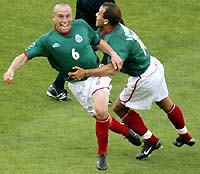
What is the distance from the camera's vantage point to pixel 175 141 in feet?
38.9

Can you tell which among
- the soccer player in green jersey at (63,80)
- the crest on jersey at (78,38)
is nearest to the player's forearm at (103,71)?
the crest on jersey at (78,38)

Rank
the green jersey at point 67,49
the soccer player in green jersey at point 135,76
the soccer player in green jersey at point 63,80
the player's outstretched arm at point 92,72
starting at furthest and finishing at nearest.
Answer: the soccer player in green jersey at point 63,80
the soccer player in green jersey at point 135,76
the green jersey at point 67,49
the player's outstretched arm at point 92,72

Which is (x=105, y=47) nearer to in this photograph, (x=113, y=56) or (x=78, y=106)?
(x=113, y=56)

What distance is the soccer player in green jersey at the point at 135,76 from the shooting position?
1084 cm

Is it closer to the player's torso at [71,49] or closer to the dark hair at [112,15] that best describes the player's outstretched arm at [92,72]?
the player's torso at [71,49]

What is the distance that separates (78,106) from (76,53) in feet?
10.4

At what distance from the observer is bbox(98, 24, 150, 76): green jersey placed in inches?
425

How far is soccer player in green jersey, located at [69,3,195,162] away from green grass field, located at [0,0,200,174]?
34 centimetres

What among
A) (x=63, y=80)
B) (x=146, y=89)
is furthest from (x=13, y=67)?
(x=63, y=80)

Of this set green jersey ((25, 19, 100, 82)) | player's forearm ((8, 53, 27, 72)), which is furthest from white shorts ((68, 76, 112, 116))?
player's forearm ((8, 53, 27, 72))

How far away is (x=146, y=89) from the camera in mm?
11336

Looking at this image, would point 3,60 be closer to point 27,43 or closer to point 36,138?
point 27,43

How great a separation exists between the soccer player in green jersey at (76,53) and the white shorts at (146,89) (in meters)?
0.53

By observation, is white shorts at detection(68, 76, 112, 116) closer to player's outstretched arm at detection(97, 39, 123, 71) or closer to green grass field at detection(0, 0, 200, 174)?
player's outstretched arm at detection(97, 39, 123, 71)
